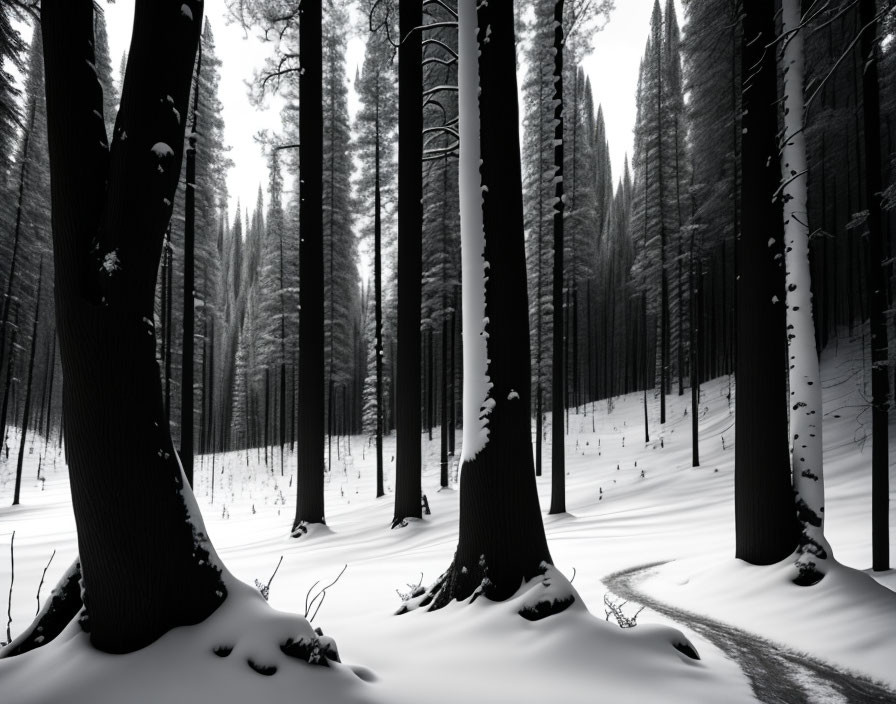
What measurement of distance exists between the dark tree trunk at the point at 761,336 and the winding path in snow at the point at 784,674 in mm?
1496

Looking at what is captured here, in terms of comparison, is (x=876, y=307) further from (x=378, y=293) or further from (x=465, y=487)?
(x=378, y=293)

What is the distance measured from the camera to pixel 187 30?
2.90 metres

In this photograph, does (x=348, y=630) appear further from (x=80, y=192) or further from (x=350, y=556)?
(x=350, y=556)

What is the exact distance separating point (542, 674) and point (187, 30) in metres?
4.15

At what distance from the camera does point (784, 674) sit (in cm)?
365

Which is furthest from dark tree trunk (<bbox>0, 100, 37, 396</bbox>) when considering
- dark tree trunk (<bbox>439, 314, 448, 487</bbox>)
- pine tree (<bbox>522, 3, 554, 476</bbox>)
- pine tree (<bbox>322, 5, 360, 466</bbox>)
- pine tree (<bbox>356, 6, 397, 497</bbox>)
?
pine tree (<bbox>522, 3, 554, 476</bbox>)

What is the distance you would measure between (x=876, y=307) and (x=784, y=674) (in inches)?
201

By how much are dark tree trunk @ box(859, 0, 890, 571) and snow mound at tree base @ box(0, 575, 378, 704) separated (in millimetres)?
6942

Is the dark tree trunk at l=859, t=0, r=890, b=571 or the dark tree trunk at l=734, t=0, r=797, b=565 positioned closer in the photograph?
the dark tree trunk at l=734, t=0, r=797, b=565

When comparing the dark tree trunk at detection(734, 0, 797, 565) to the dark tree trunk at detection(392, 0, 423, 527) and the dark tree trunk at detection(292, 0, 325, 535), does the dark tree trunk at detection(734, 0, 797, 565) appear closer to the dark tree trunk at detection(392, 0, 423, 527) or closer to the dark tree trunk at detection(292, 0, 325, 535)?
the dark tree trunk at detection(392, 0, 423, 527)

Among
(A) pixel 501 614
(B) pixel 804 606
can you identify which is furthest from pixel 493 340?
(B) pixel 804 606

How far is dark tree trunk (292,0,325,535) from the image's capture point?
1027 cm

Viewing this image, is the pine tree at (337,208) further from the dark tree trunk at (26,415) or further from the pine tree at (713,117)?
the dark tree trunk at (26,415)

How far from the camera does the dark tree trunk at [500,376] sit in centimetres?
381
